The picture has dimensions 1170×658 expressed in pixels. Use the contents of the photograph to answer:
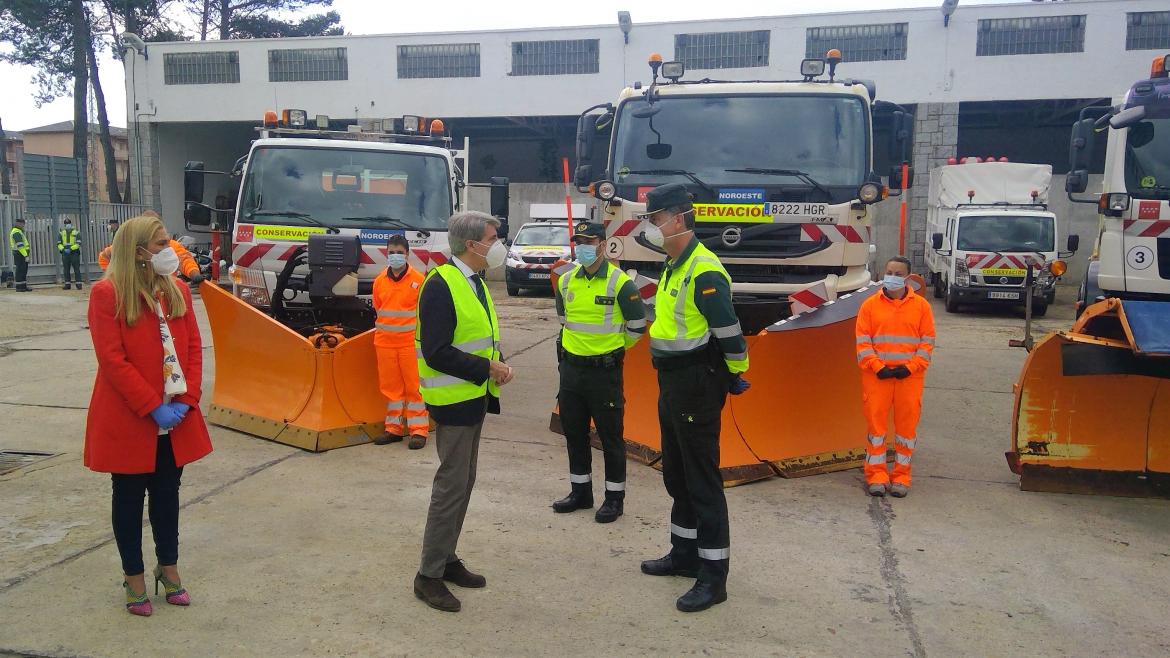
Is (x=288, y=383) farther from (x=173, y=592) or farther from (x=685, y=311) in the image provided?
(x=685, y=311)

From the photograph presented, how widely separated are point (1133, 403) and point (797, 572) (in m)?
3.07

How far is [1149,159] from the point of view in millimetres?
7176

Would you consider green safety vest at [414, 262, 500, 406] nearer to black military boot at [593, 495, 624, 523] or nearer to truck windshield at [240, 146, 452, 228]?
black military boot at [593, 495, 624, 523]

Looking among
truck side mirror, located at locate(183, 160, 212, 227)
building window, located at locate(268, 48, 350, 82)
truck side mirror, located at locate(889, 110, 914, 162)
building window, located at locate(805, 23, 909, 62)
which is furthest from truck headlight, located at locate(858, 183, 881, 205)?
building window, located at locate(268, 48, 350, 82)

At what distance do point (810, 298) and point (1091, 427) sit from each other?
2.15 m

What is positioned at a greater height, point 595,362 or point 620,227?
point 620,227

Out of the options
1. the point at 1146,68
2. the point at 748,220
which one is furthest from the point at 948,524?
the point at 1146,68

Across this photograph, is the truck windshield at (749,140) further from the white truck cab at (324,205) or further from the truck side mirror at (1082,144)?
the white truck cab at (324,205)

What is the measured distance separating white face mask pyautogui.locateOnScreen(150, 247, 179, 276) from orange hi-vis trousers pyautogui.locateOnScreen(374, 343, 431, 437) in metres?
3.26

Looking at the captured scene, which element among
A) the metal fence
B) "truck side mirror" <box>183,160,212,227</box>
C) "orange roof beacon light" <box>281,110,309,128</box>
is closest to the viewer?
"truck side mirror" <box>183,160,212,227</box>

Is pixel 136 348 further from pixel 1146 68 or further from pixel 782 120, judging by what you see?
pixel 1146 68

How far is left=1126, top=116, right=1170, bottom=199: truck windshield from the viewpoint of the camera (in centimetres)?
708

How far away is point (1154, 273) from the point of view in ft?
23.1

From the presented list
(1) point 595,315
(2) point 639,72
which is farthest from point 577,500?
(2) point 639,72
